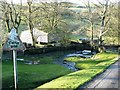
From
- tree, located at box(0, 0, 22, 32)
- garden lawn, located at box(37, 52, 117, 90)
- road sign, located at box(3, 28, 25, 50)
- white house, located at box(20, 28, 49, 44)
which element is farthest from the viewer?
white house, located at box(20, 28, 49, 44)

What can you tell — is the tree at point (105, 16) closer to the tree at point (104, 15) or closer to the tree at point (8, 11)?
the tree at point (104, 15)

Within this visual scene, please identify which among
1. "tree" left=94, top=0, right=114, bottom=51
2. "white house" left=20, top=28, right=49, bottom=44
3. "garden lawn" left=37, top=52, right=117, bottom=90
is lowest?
"garden lawn" left=37, top=52, right=117, bottom=90

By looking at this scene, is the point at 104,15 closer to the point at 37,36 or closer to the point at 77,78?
the point at 37,36

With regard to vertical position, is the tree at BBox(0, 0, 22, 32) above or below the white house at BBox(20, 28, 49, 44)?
above

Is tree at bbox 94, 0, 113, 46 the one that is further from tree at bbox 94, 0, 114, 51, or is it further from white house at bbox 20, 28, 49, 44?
white house at bbox 20, 28, 49, 44

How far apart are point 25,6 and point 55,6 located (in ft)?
33.8

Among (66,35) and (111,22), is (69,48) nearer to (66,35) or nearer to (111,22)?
(66,35)

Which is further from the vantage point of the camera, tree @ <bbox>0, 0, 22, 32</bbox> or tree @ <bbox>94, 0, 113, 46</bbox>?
tree @ <bbox>94, 0, 113, 46</bbox>

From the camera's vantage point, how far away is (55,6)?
69688 mm

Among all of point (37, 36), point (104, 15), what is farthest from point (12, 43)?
point (37, 36)

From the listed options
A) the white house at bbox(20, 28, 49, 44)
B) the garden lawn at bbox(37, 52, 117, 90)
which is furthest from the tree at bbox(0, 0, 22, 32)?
the garden lawn at bbox(37, 52, 117, 90)

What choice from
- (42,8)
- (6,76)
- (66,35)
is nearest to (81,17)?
(66,35)

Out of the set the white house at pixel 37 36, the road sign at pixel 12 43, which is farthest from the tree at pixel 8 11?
→ the road sign at pixel 12 43

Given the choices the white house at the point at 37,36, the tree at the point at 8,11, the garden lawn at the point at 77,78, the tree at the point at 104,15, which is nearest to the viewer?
the garden lawn at the point at 77,78
